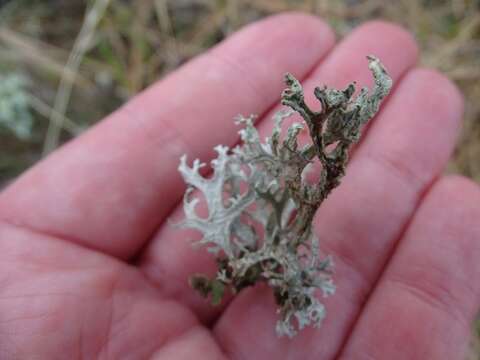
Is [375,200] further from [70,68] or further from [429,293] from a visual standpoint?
[70,68]

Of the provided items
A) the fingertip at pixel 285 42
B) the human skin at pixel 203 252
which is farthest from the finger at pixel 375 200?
the fingertip at pixel 285 42

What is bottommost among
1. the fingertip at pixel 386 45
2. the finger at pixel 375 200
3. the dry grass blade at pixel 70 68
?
the finger at pixel 375 200

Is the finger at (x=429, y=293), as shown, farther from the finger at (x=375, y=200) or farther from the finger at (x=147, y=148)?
the finger at (x=147, y=148)

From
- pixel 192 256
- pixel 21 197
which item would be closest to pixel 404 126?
pixel 192 256

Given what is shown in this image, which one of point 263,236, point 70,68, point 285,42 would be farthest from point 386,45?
point 70,68

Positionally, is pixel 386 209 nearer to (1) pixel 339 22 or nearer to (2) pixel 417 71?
(2) pixel 417 71

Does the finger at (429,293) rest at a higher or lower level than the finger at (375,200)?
lower

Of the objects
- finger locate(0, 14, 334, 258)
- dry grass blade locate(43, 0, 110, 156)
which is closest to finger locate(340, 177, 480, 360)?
finger locate(0, 14, 334, 258)
